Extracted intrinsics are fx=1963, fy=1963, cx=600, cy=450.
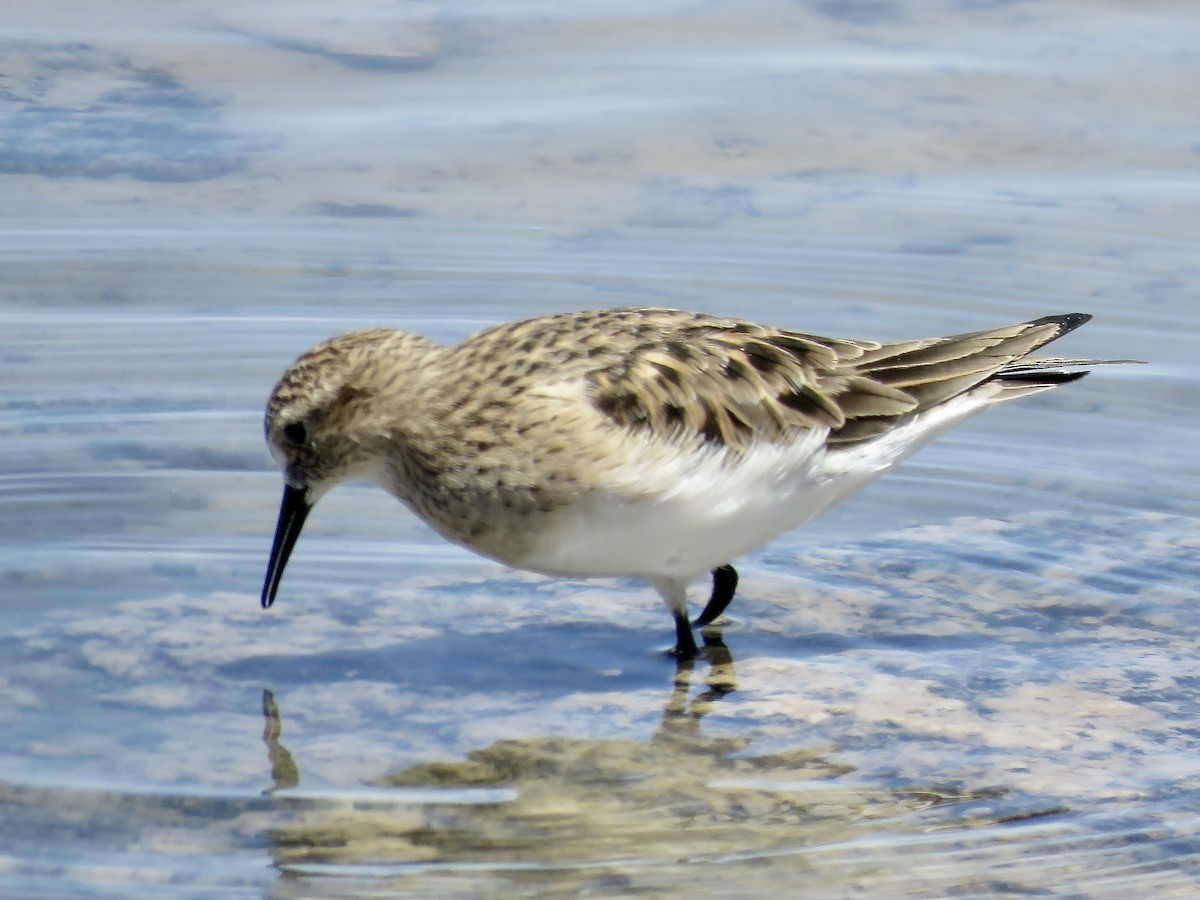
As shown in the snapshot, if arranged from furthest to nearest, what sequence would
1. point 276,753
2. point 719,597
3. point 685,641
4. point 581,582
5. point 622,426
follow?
point 581,582
point 719,597
point 685,641
point 622,426
point 276,753

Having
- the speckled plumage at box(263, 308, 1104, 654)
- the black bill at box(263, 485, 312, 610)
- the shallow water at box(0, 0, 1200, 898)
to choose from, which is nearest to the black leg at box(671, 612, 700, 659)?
the speckled plumage at box(263, 308, 1104, 654)

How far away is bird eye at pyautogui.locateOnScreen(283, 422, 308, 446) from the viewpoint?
25.0 feet

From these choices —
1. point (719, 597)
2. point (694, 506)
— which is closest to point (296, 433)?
point (694, 506)

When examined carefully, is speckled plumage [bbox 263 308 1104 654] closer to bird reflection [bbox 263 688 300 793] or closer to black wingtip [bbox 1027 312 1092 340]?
black wingtip [bbox 1027 312 1092 340]

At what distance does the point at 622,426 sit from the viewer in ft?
23.9

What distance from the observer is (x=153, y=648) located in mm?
7801

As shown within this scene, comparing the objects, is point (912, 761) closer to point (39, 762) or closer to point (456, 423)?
point (456, 423)

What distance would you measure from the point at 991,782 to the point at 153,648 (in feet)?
10.8

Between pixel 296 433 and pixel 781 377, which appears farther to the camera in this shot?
pixel 781 377

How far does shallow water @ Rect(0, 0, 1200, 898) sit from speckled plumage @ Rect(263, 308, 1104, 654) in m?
0.70

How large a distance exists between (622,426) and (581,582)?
1.65 meters

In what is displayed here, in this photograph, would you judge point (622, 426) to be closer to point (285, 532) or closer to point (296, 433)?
point (296, 433)

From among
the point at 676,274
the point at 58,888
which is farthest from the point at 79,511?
the point at 676,274

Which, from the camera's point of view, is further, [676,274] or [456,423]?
[676,274]
